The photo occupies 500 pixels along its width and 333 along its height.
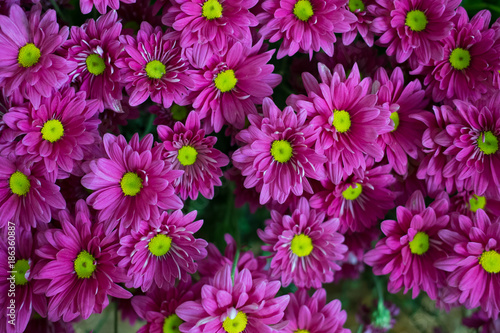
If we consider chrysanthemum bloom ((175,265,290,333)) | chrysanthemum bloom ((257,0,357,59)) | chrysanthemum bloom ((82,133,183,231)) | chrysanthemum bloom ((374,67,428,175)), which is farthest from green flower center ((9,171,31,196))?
chrysanthemum bloom ((374,67,428,175))

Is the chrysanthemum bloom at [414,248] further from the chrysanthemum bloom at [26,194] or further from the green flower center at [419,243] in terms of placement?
the chrysanthemum bloom at [26,194]

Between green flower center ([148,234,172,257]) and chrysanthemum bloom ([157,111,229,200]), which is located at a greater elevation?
chrysanthemum bloom ([157,111,229,200])

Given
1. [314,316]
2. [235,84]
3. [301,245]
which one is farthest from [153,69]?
[314,316]

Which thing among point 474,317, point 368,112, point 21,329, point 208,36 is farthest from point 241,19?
point 474,317

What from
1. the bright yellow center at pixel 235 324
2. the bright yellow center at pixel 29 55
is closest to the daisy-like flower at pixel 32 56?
the bright yellow center at pixel 29 55

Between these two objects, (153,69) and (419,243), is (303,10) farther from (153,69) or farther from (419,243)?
(419,243)

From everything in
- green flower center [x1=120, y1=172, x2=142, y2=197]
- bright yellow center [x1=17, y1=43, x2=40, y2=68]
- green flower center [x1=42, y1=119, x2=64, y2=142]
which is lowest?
green flower center [x1=120, y1=172, x2=142, y2=197]

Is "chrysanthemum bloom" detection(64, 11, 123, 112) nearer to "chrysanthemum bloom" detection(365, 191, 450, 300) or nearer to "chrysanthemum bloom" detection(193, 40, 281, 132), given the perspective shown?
"chrysanthemum bloom" detection(193, 40, 281, 132)
